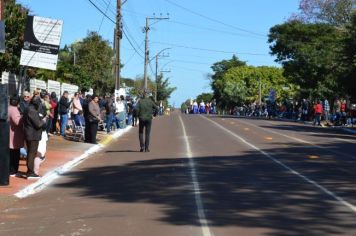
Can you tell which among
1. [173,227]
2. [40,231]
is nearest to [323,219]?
[173,227]

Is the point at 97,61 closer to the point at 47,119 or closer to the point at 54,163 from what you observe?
the point at 47,119

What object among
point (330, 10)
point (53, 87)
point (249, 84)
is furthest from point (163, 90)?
point (53, 87)

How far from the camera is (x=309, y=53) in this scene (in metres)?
56.6

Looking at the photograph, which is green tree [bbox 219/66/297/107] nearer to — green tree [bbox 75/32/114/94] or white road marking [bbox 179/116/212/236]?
green tree [bbox 75/32/114/94]

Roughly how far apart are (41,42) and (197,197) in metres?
10.7

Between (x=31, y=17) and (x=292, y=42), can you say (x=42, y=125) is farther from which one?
(x=292, y=42)

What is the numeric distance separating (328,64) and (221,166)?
4010 centimetres

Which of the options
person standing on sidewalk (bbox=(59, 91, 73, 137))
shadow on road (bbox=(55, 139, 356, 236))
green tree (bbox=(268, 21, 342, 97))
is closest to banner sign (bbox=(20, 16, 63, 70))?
person standing on sidewalk (bbox=(59, 91, 73, 137))

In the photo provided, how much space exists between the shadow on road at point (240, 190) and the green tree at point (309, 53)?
3448 centimetres

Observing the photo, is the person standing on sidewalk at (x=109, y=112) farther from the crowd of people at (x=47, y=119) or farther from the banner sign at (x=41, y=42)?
the banner sign at (x=41, y=42)

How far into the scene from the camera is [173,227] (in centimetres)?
907

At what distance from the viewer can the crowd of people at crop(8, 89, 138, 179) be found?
45.3 ft

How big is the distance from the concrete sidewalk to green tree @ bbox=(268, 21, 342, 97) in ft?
99.8

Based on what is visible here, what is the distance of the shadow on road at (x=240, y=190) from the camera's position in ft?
31.1
